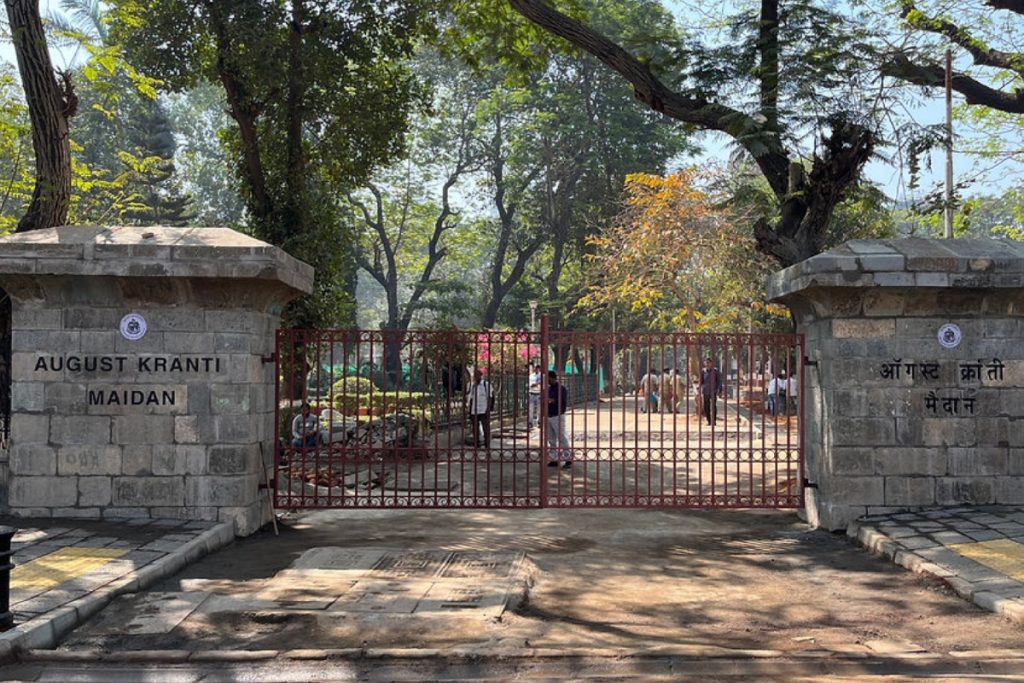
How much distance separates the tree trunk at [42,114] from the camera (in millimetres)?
10875

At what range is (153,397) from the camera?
9.02m

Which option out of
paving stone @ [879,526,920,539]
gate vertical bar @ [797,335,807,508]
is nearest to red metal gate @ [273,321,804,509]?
gate vertical bar @ [797,335,807,508]

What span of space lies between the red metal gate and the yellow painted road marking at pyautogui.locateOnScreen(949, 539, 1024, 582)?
6.64ft

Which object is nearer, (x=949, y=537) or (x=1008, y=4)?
(x=949, y=537)

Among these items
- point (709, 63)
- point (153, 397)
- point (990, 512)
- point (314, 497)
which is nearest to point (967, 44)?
point (709, 63)

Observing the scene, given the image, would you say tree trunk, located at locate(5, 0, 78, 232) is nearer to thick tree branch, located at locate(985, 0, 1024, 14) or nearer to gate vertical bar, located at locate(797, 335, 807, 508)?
gate vertical bar, located at locate(797, 335, 807, 508)

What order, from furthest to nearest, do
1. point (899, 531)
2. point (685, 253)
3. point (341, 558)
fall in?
point (685, 253) → point (899, 531) → point (341, 558)

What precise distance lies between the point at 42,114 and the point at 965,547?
1125 centimetres

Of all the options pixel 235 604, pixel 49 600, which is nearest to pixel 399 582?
pixel 235 604

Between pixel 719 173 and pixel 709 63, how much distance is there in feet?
53.9

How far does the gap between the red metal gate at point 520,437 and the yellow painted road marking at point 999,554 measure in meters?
2.02

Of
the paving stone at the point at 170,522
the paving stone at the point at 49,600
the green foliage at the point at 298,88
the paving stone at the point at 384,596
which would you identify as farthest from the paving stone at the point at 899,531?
the green foliage at the point at 298,88

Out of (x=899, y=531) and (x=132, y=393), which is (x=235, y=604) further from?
(x=899, y=531)

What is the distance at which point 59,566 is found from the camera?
23.6 ft
